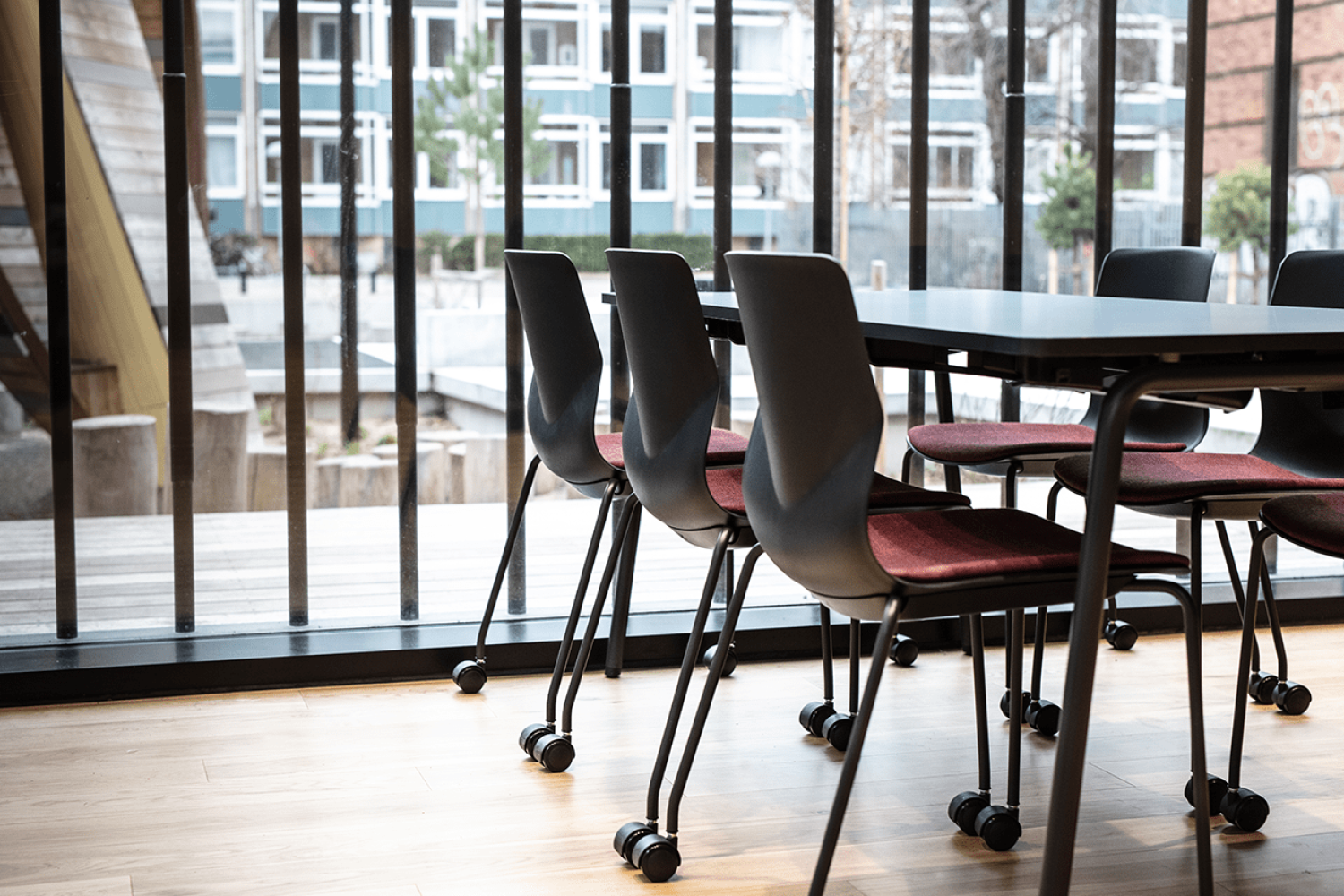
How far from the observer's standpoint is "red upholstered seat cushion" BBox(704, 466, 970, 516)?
7.48ft

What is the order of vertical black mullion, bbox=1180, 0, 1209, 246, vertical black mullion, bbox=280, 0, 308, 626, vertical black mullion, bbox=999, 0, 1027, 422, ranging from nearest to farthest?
vertical black mullion, bbox=280, 0, 308, 626 < vertical black mullion, bbox=999, 0, 1027, 422 < vertical black mullion, bbox=1180, 0, 1209, 246

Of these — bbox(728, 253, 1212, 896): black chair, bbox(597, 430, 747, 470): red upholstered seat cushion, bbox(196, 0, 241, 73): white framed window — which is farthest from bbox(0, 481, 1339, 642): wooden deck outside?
bbox(728, 253, 1212, 896): black chair

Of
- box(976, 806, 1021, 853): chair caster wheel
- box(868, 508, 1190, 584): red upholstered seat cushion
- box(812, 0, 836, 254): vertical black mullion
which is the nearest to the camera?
box(868, 508, 1190, 584): red upholstered seat cushion

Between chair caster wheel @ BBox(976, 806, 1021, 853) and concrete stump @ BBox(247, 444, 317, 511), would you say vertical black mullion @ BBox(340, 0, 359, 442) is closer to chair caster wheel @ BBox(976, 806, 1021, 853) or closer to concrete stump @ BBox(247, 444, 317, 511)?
concrete stump @ BBox(247, 444, 317, 511)

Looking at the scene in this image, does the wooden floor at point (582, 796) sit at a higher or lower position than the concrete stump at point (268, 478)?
lower

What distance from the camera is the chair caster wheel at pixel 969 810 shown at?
91.0 inches

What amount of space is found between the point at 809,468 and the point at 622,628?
58.4 inches

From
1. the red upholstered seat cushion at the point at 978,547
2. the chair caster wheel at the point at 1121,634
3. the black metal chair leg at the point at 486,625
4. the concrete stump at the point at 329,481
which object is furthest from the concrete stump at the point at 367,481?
the chair caster wheel at the point at 1121,634

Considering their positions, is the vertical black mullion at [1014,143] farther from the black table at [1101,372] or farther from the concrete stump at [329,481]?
the black table at [1101,372]

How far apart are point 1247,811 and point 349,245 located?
2.26 m

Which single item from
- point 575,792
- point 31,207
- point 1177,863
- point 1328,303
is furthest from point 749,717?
point 31,207

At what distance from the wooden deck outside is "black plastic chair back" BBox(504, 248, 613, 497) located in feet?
2.29

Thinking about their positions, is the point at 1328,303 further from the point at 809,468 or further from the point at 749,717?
the point at 809,468

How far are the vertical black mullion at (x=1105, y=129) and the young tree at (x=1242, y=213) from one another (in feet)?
0.72
